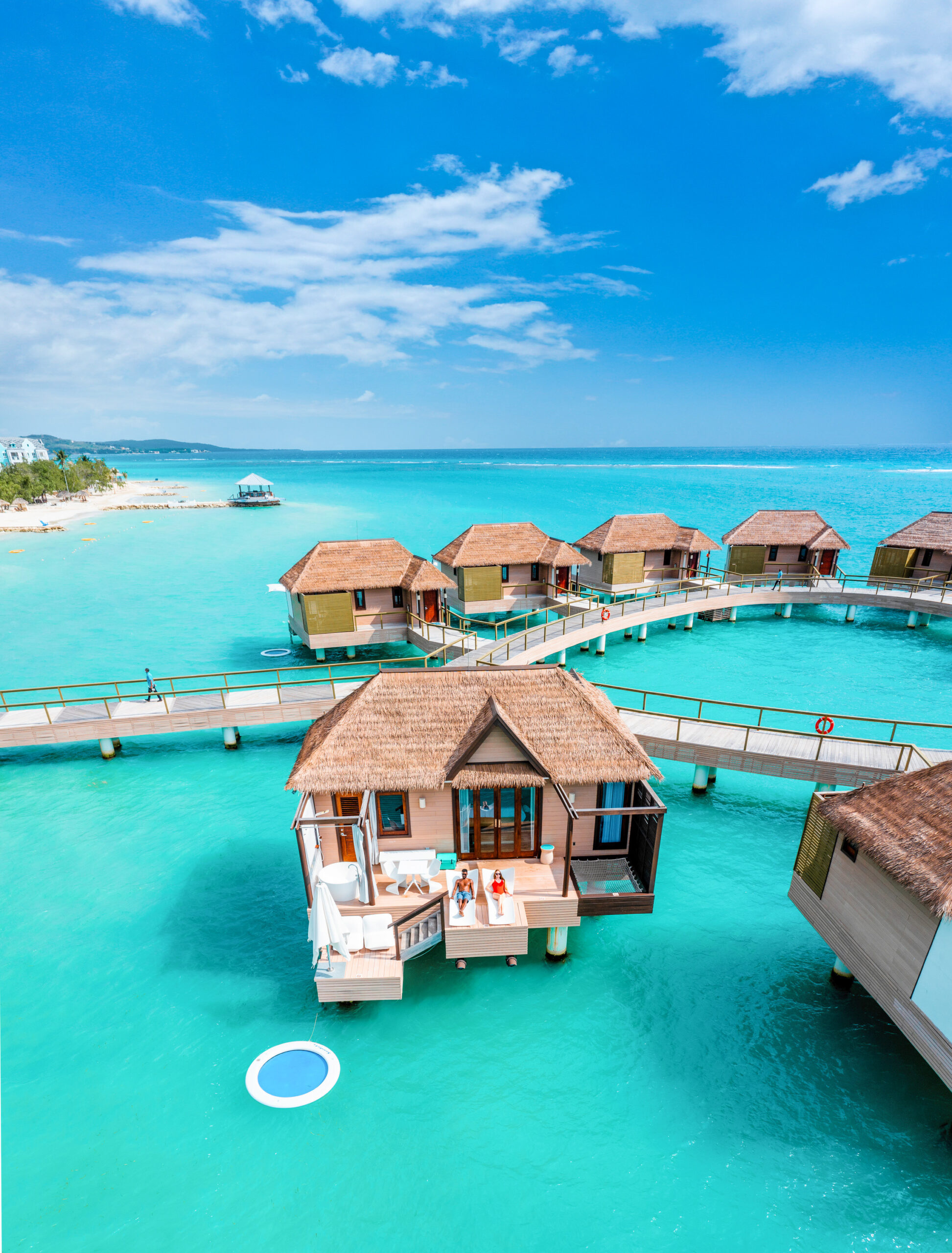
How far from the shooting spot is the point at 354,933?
41.2ft

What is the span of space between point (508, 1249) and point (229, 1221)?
15.6 feet

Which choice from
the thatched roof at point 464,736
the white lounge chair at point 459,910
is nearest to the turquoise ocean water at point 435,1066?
the white lounge chair at point 459,910

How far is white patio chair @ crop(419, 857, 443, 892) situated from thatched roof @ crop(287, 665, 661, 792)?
209 cm

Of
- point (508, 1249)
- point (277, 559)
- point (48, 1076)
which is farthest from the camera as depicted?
point (277, 559)

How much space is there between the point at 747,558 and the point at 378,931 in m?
40.8

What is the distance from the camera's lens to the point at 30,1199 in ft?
34.2

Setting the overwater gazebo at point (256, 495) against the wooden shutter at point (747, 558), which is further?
the overwater gazebo at point (256, 495)

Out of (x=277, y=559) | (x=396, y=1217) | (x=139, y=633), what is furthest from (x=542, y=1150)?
(x=277, y=559)

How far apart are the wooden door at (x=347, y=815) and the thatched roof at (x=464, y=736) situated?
1.03 metres

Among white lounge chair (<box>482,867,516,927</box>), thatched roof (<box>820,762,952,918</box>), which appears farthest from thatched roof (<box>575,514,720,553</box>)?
white lounge chair (<box>482,867,516,927</box>)

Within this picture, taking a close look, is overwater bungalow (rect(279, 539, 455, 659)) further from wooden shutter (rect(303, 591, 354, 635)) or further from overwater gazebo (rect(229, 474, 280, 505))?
overwater gazebo (rect(229, 474, 280, 505))

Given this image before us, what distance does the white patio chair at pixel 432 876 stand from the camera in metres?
13.7

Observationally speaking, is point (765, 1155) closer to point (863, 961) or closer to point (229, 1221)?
point (863, 961)

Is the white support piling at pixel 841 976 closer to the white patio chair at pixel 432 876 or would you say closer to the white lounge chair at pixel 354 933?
the white patio chair at pixel 432 876
